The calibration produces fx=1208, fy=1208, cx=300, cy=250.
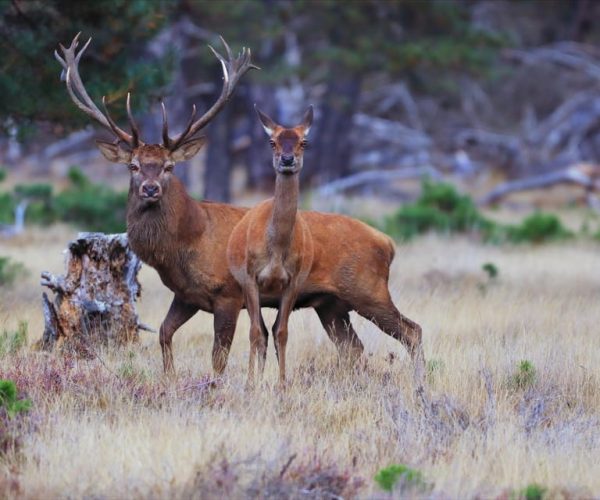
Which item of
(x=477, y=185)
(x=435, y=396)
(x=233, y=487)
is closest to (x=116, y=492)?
(x=233, y=487)

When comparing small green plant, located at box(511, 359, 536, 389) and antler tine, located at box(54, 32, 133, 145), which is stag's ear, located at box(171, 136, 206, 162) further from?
small green plant, located at box(511, 359, 536, 389)

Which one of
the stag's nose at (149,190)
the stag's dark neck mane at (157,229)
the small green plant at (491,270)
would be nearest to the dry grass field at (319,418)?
the stag's dark neck mane at (157,229)

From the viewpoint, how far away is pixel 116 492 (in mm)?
5832

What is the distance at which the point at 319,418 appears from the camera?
290 inches

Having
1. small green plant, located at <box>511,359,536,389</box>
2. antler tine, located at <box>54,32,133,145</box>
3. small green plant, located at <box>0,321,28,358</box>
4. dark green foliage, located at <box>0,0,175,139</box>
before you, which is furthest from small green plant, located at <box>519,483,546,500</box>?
dark green foliage, located at <box>0,0,175,139</box>

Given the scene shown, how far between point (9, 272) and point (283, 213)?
6151mm

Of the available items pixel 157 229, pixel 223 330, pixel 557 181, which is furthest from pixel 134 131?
pixel 557 181

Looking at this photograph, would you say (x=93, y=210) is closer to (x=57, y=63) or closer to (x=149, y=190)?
(x=57, y=63)

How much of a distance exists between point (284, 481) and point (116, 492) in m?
0.83

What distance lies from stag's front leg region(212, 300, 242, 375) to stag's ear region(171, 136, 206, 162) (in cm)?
113

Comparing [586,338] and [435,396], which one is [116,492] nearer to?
[435,396]

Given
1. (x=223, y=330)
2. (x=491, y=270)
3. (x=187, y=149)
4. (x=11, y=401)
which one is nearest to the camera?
(x=11, y=401)

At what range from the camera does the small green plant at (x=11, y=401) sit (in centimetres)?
688

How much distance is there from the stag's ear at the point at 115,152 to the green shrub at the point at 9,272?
4.53m
